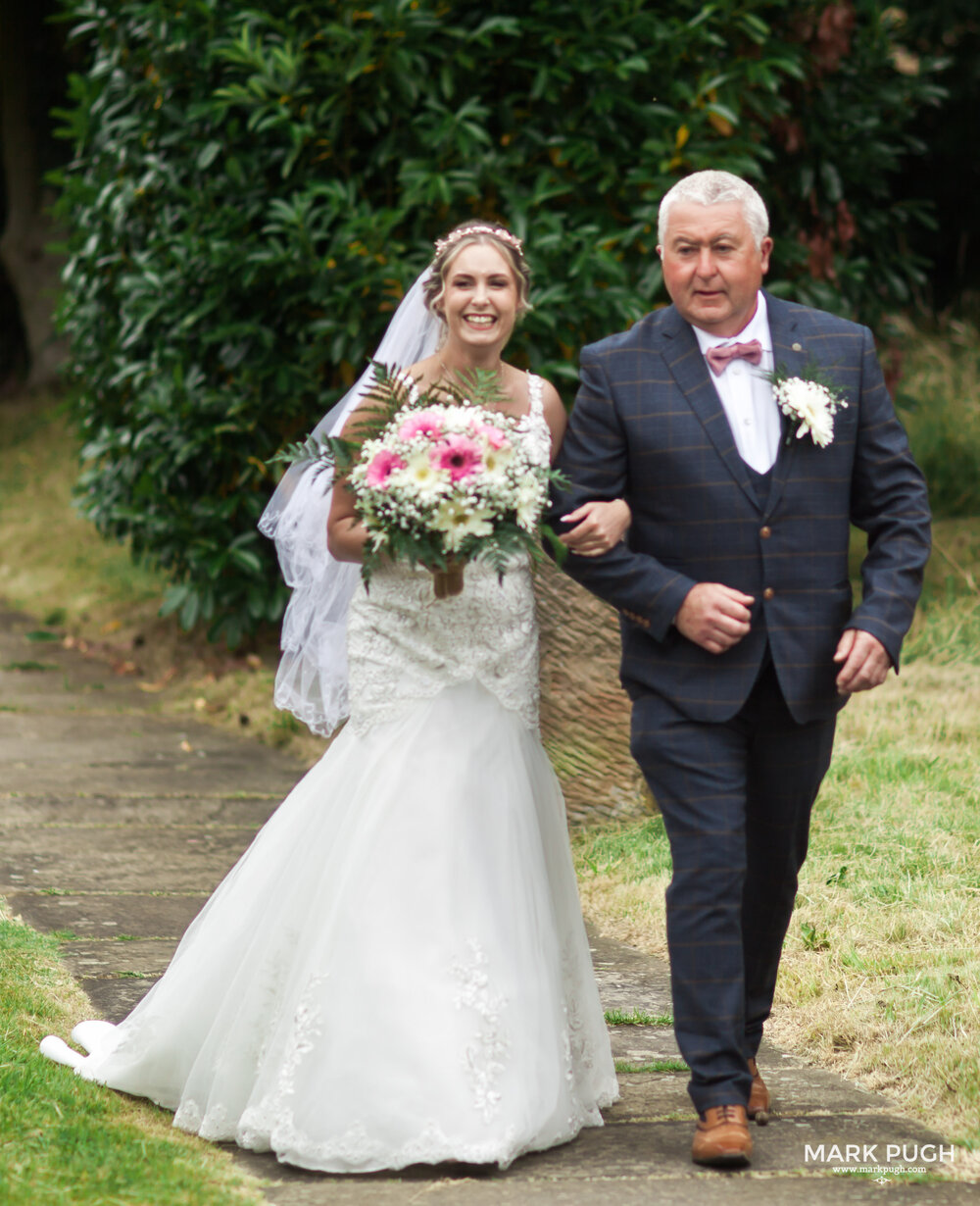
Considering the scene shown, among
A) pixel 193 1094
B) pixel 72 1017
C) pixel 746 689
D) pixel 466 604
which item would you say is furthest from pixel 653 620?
pixel 72 1017

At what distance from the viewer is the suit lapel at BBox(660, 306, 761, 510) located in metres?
3.39

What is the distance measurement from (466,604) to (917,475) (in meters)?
1.08

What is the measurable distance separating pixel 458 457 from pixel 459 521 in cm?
13

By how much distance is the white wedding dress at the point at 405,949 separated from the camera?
3.31m

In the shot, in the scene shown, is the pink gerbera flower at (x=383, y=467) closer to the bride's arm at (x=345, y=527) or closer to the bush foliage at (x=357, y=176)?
the bride's arm at (x=345, y=527)

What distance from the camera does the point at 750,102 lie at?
758 cm

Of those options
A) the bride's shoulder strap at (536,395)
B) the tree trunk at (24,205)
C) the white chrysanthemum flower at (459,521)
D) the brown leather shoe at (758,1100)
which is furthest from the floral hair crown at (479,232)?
the tree trunk at (24,205)

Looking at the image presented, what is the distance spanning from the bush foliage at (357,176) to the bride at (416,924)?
3.54 meters

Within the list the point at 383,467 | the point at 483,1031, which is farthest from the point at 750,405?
the point at 483,1031

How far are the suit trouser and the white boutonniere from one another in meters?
0.52

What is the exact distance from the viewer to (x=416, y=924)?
343cm

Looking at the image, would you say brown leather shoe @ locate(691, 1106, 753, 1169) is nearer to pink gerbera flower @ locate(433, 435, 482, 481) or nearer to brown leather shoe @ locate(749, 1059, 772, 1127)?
brown leather shoe @ locate(749, 1059, 772, 1127)

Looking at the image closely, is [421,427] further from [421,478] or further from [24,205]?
[24,205]

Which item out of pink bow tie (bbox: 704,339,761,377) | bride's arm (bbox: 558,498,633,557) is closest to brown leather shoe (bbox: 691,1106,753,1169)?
bride's arm (bbox: 558,498,633,557)
